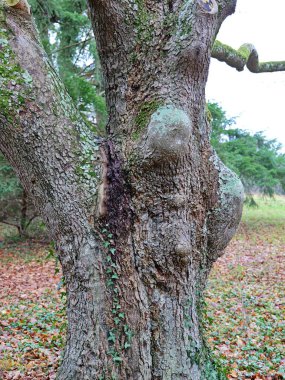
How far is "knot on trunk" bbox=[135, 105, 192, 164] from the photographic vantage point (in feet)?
8.89

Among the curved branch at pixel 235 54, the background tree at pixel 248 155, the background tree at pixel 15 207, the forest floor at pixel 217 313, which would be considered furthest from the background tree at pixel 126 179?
the background tree at pixel 248 155

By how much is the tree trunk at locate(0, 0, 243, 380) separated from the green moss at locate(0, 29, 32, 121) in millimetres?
13

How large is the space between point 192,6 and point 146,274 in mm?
1899

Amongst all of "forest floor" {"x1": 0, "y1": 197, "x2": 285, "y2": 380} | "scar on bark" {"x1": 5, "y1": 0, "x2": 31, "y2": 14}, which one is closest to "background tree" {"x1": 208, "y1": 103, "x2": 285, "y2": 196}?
"forest floor" {"x1": 0, "y1": 197, "x2": 285, "y2": 380}

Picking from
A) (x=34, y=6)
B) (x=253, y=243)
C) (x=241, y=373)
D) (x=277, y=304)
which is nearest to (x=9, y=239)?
(x=34, y=6)

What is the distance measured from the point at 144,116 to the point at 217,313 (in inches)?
167

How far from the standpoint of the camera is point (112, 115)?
3086 millimetres

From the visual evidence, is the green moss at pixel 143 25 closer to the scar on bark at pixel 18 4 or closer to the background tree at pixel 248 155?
the scar on bark at pixel 18 4

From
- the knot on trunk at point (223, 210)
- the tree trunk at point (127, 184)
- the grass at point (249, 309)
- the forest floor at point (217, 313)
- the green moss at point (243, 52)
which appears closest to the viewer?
the tree trunk at point (127, 184)

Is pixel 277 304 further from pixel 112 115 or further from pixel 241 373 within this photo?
pixel 112 115

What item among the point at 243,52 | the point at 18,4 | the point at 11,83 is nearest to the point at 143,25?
the point at 18,4

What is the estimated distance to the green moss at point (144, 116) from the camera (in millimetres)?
2862

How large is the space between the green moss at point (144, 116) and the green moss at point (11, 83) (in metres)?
0.77

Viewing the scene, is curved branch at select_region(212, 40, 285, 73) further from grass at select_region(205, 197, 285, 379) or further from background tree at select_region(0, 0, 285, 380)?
grass at select_region(205, 197, 285, 379)
